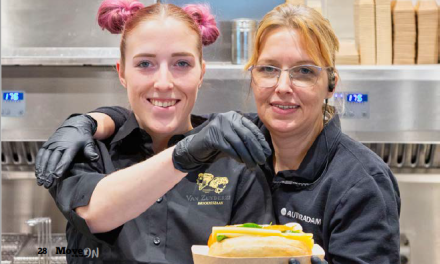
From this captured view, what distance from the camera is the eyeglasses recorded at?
5.31 ft

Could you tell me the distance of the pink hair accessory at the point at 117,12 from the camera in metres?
1.66

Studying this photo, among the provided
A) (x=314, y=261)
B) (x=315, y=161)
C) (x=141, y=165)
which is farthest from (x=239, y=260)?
(x=315, y=161)

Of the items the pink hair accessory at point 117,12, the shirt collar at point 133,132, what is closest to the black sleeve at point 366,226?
the shirt collar at point 133,132

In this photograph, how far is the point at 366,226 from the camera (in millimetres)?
1436

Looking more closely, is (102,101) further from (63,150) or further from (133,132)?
(63,150)

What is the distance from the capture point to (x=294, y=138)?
1.70m

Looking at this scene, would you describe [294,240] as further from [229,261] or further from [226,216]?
[226,216]

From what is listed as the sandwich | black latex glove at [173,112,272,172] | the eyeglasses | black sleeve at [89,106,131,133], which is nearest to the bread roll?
the sandwich

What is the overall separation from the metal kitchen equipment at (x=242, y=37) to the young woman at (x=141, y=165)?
73cm

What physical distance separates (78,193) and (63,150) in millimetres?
130

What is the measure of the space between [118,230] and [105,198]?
15 cm

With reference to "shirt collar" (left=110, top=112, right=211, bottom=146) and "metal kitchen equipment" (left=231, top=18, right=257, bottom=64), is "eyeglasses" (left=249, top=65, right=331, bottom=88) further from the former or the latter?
"metal kitchen equipment" (left=231, top=18, right=257, bottom=64)

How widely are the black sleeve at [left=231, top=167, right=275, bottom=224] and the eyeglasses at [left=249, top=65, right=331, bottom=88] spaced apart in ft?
0.81

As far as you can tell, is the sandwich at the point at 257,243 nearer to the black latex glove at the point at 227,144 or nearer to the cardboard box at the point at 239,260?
the cardboard box at the point at 239,260
